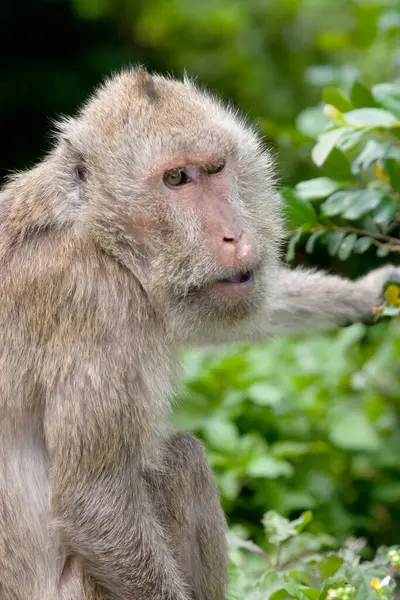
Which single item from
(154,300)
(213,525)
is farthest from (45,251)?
(213,525)

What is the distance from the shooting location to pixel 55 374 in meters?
4.16

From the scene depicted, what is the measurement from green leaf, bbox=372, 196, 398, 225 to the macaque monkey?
0.72 metres

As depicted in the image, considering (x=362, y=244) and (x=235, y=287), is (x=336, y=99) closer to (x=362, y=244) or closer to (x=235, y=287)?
(x=362, y=244)

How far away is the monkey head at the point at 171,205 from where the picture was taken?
4242 mm

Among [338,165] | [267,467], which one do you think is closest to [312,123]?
[338,165]

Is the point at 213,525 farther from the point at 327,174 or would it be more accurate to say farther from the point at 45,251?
the point at 327,174

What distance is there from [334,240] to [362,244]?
14 cm

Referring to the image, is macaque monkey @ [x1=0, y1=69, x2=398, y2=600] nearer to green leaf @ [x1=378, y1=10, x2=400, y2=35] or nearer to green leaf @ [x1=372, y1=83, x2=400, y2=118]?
green leaf @ [x1=372, y1=83, x2=400, y2=118]

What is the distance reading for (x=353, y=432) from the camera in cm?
611

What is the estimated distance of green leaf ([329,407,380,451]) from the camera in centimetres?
604

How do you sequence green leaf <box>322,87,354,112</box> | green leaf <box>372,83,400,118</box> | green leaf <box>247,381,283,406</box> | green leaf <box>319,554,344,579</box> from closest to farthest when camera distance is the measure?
1. green leaf <box>319,554,344,579</box>
2. green leaf <box>372,83,400,118</box>
3. green leaf <box>322,87,354,112</box>
4. green leaf <box>247,381,283,406</box>

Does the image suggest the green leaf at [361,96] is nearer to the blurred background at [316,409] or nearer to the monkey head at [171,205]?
the blurred background at [316,409]

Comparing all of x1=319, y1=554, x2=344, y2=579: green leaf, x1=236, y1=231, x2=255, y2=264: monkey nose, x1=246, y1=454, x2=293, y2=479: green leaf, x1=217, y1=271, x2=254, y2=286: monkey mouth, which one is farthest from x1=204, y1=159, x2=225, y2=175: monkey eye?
x1=246, y1=454, x2=293, y2=479: green leaf

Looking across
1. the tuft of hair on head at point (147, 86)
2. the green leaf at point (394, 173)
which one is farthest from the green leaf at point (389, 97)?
the tuft of hair on head at point (147, 86)
